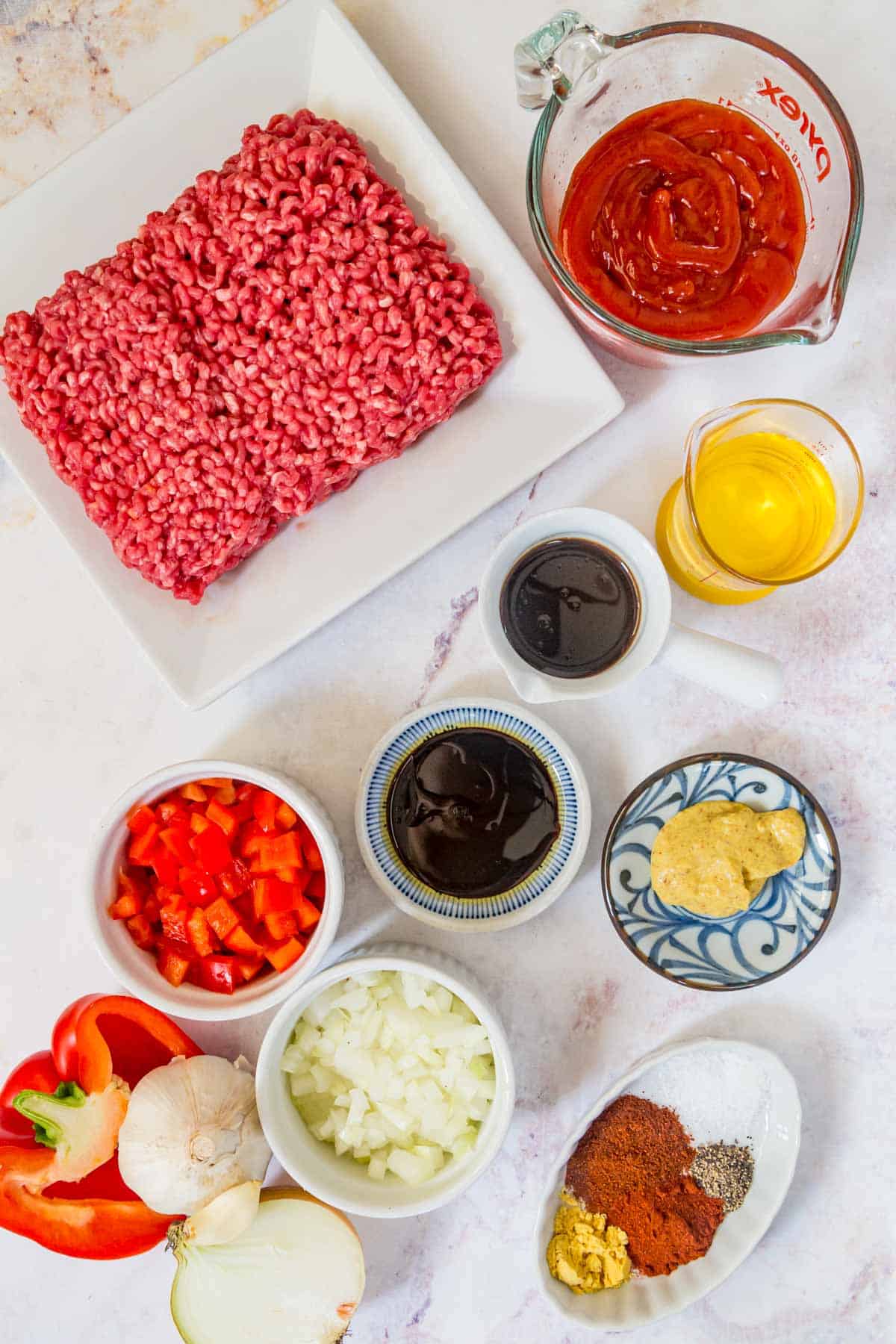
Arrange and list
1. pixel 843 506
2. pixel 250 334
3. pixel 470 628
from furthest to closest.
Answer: pixel 470 628, pixel 843 506, pixel 250 334

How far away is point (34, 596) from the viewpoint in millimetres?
1809

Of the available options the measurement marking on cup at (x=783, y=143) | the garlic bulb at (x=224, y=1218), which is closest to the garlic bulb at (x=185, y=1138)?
the garlic bulb at (x=224, y=1218)

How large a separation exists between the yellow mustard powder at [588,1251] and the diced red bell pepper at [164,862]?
853 mm

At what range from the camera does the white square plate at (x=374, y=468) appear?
1569 mm

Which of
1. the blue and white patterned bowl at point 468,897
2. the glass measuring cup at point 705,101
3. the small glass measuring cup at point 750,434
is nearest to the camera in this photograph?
the glass measuring cup at point 705,101

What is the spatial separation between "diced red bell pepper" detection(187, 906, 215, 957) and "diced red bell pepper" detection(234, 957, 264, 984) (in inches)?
1.9

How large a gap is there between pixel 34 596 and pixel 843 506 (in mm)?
1358

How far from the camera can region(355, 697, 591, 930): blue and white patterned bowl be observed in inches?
65.4

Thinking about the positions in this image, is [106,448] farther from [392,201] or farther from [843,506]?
[843,506]

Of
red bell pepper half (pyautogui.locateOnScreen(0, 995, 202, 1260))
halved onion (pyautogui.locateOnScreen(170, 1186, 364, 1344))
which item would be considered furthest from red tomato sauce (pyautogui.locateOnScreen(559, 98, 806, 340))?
halved onion (pyautogui.locateOnScreen(170, 1186, 364, 1344))

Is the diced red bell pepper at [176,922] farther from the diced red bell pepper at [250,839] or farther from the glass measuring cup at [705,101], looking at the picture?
the glass measuring cup at [705,101]

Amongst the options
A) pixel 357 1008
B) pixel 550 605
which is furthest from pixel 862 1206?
pixel 550 605

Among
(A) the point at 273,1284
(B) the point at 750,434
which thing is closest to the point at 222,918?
(A) the point at 273,1284

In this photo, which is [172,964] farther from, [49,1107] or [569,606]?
[569,606]
